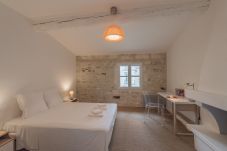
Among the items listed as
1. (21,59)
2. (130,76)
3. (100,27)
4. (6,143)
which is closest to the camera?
(6,143)

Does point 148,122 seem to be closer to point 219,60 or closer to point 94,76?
point 219,60

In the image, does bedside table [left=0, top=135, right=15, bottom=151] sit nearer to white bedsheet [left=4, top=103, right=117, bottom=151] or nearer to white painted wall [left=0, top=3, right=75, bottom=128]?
white bedsheet [left=4, top=103, right=117, bottom=151]

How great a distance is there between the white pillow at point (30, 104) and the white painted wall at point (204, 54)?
125 inches

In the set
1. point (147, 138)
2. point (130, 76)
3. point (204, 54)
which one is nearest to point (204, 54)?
point (204, 54)

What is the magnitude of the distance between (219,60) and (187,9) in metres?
1.39

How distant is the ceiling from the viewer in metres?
2.47

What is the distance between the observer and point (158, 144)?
94.5 inches

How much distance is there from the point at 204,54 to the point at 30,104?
3.73 metres

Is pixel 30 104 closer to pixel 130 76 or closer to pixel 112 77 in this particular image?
pixel 112 77

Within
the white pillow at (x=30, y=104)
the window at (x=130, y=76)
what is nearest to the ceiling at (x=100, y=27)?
the window at (x=130, y=76)

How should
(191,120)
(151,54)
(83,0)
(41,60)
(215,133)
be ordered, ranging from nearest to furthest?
1. (215,133)
2. (83,0)
3. (191,120)
4. (41,60)
5. (151,54)

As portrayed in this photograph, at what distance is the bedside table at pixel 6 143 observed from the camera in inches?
71.9

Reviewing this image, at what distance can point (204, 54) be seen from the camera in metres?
2.59

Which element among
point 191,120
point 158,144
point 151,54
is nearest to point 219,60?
point 158,144
